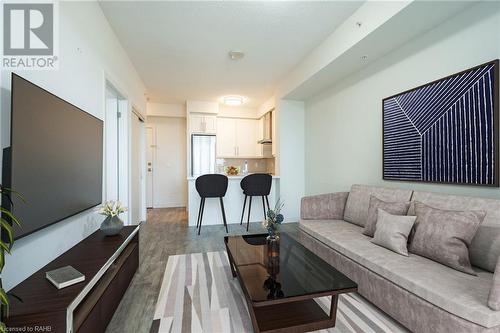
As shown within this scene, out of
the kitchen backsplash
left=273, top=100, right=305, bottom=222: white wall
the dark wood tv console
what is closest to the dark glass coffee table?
the dark wood tv console

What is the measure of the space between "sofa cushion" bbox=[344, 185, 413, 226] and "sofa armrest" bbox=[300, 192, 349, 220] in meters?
0.10

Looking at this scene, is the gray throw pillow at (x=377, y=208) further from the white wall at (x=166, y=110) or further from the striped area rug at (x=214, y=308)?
the white wall at (x=166, y=110)

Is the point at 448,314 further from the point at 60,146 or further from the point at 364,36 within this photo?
the point at 60,146

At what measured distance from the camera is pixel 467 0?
5.65 ft

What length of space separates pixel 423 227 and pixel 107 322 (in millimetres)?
2356

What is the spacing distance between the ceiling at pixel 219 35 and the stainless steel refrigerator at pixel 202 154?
160 cm

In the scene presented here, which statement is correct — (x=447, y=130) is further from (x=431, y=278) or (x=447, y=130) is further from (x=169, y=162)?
(x=169, y=162)

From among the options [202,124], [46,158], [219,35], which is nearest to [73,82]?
[46,158]

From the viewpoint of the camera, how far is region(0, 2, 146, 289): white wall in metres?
1.17

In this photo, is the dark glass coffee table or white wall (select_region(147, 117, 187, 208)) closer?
the dark glass coffee table

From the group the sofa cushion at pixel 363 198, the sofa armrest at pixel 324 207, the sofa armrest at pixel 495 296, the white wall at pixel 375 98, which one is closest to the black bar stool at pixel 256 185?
the white wall at pixel 375 98

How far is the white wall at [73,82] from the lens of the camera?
1.17 meters

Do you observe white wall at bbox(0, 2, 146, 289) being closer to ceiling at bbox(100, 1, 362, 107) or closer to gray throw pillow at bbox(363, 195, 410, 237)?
ceiling at bbox(100, 1, 362, 107)

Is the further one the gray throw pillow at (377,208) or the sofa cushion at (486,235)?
the gray throw pillow at (377,208)
